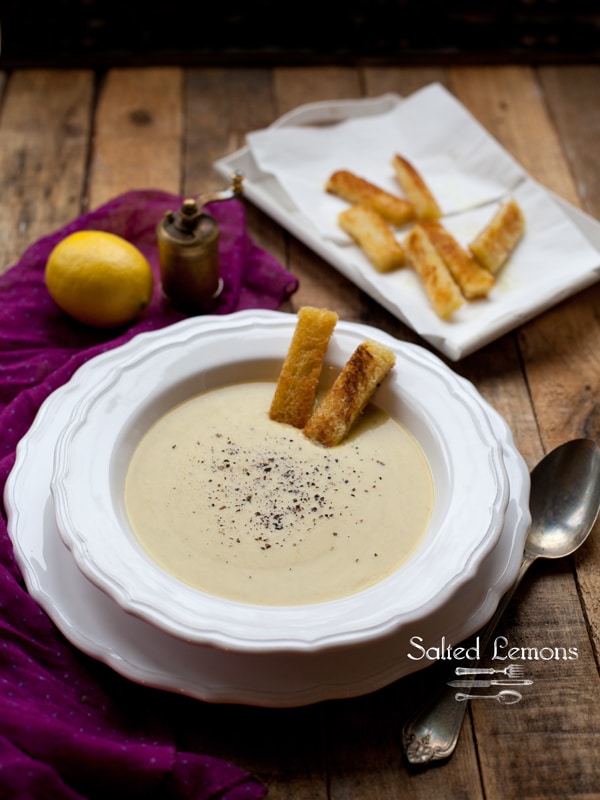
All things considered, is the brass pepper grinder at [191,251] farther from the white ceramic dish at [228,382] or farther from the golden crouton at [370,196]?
the golden crouton at [370,196]

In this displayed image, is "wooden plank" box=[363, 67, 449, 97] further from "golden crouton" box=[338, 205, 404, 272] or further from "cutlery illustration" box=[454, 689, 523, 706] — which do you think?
"cutlery illustration" box=[454, 689, 523, 706]

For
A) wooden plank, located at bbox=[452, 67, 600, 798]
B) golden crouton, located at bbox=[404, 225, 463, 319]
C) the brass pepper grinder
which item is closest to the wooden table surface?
wooden plank, located at bbox=[452, 67, 600, 798]

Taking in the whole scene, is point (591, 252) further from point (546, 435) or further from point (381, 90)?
point (381, 90)

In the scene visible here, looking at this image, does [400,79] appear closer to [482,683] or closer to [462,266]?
[462,266]

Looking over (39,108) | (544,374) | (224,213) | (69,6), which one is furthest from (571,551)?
(69,6)

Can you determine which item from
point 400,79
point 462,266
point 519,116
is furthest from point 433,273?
point 400,79
